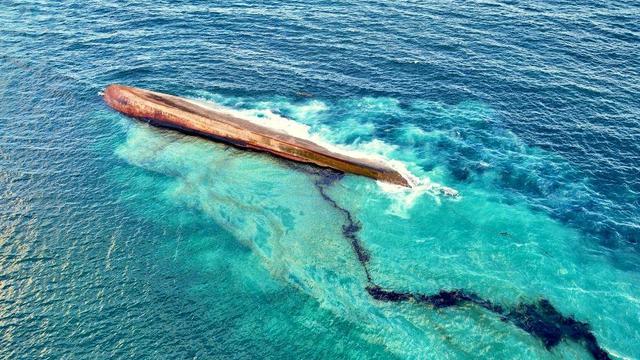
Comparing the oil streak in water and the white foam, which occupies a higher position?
the white foam

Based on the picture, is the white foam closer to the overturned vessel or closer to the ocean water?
the ocean water

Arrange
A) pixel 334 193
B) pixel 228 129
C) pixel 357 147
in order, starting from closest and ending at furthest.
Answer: pixel 334 193
pixel 228 129
pixel 357 147

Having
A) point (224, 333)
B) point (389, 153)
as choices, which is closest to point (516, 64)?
point (389, 153)

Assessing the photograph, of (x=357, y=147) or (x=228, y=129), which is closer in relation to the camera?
(x=228, y=129)

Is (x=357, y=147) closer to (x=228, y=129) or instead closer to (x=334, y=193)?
(x=334, y=193)

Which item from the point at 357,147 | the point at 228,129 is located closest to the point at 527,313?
the point at 357,147

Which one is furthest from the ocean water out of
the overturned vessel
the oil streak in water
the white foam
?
the overturned vessel
